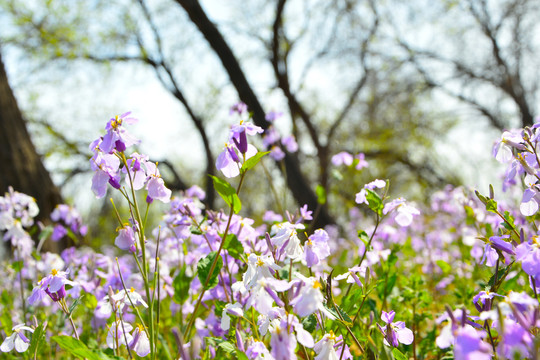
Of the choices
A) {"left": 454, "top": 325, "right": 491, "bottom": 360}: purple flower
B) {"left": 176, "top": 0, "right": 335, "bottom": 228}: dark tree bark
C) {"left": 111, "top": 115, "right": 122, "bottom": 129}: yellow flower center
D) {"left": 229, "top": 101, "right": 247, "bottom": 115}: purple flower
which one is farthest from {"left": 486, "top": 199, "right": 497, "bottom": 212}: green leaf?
{"left": 176, "top": 0, "right": 335, "bottom": 228}: dark tree bark

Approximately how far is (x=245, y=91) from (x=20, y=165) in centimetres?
A: 305

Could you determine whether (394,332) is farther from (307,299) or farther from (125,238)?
(125,238)

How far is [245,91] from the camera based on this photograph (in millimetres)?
6344

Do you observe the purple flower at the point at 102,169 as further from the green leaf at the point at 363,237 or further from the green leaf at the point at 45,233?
the green leaf at the point at 45,233

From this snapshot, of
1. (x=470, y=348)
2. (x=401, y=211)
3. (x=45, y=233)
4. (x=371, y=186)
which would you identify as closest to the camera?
(x=470, y=348)

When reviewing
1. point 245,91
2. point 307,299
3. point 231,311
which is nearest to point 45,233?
point 231,311

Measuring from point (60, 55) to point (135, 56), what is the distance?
6.03ft

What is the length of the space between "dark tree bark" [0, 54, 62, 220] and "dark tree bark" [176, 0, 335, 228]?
2.66m

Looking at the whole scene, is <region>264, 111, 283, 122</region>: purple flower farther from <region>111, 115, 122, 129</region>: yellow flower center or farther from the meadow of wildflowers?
<region>111, 115, 122, 129</region>: yellow flower center

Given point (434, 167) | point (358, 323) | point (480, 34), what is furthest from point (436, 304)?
point (434, 167)

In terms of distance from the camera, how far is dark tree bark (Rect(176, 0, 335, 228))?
614 centimetres

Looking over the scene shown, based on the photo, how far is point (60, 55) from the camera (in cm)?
1082

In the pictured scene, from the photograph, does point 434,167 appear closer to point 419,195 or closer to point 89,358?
point 419,195

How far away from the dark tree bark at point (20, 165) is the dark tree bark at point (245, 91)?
2659mm
